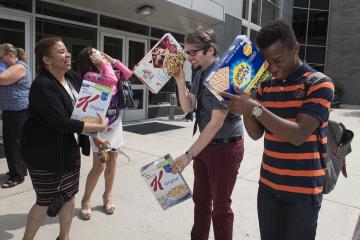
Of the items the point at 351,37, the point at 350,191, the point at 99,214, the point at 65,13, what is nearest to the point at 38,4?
the point at 65,13

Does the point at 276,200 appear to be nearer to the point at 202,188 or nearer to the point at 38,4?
the point at 202,188

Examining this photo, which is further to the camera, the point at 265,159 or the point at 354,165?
the point at 354,165

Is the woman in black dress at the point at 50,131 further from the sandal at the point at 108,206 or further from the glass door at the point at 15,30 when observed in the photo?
the glass door at the point at 15,30

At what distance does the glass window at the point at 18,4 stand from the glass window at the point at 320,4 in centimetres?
2108

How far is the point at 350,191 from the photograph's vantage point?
4750mm

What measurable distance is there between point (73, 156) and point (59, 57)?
72 centimetres

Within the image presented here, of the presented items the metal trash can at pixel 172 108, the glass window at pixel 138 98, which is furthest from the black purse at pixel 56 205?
the metal trash can at pixel 172 108

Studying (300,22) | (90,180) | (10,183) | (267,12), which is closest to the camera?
(90,180)

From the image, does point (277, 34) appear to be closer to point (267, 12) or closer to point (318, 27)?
point (267, 12)

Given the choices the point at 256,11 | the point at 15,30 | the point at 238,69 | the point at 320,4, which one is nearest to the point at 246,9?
the point at 256,11

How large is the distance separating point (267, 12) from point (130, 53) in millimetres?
11157

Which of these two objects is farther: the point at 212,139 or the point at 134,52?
the point at 134,52

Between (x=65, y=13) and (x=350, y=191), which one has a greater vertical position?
A: (x=65, y=13)

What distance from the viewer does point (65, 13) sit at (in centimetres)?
754
